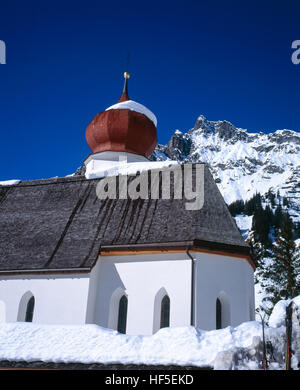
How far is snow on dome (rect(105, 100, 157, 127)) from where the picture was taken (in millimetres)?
23425

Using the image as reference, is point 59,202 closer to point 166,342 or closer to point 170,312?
point 170,312

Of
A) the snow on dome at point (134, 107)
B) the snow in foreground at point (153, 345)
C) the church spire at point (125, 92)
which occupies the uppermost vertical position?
the church spire at point (125, 92)

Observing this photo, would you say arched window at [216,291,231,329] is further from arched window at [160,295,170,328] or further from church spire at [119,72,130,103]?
church spire at [119,72,130,103]

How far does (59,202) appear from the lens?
1809cm

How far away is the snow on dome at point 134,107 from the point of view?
23.4 m

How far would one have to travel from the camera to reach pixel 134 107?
2362cm

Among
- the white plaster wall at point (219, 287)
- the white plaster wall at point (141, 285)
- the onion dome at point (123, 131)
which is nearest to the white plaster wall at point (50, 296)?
the white plaster wall at point (141, 285)

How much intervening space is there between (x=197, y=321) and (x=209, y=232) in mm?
3026

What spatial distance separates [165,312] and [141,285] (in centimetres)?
117

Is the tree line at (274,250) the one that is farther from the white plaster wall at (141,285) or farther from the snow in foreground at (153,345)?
the snow in foreground at (153,345)

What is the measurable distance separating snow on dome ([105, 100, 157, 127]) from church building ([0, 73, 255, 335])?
7.05 m

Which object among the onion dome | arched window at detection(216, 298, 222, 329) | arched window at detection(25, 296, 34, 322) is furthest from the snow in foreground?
the onion dome

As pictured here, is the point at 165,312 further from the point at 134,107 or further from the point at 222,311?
the point at 134,107

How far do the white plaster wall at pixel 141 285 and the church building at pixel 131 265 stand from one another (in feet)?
0.11
